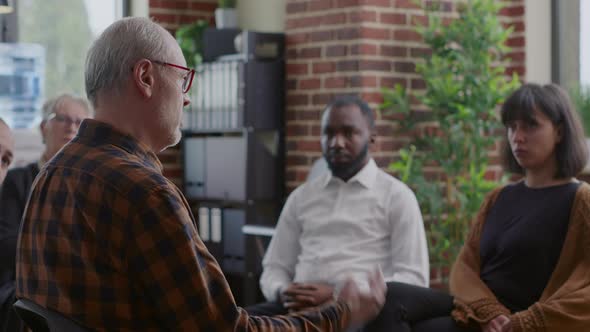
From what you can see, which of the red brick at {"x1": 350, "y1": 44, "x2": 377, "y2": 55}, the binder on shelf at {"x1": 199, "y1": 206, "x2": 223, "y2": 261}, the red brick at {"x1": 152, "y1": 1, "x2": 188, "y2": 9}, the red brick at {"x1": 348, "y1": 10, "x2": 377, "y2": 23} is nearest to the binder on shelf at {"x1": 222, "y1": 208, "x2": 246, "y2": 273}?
the binder on shelf at {"x1": 199, "y1": 206, "x2": 223, "y2": 261}

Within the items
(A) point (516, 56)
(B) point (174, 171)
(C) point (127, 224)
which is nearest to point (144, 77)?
(C) point (127, 224)

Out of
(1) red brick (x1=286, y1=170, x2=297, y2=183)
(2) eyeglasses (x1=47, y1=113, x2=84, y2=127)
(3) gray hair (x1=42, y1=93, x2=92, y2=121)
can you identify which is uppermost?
(3) gray hair (x1=42, y1=93, x2=92, y2=121)

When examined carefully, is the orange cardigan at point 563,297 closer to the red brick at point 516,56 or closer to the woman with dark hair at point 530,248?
the woman with dark hair at point 530,248

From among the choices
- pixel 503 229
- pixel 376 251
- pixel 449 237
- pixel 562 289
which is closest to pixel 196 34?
pixel 449 237

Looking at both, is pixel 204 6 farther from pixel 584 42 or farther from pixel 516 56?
pixel 584 42

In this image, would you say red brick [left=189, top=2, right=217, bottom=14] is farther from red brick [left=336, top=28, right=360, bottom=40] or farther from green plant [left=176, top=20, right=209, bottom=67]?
red brick [left=336, top=28, right=360, bottom=40]

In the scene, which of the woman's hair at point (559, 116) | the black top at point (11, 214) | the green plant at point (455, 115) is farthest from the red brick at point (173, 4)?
the woman's hair at point (559, 116)

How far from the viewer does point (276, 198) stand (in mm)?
4859

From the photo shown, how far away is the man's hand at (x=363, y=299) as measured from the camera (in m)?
1.77

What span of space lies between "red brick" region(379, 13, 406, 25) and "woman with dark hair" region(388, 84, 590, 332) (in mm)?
1377

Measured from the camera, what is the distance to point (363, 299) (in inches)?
69.9

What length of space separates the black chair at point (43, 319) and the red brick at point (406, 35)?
123 inches

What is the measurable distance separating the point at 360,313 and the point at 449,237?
2684 millimetres

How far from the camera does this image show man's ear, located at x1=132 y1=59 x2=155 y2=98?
1.67 metres
